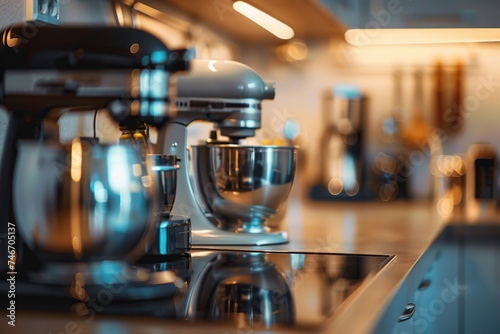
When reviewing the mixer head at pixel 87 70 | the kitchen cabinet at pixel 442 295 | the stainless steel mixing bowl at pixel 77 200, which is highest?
the mixer head at pixel 87 70

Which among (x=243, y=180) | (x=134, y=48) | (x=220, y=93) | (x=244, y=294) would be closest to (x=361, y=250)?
(x=243, y=180)

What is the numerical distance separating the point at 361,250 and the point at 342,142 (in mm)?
1653

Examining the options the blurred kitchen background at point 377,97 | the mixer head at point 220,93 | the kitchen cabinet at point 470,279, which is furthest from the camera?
the blurred kitchen background at point 377,97

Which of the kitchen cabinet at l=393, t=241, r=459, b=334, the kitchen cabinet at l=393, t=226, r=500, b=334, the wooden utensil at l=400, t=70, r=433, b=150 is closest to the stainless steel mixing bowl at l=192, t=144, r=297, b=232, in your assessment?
the kitchen cabinet at l=393, t=241, r=459, b=334

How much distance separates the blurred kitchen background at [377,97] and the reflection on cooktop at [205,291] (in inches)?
63.7

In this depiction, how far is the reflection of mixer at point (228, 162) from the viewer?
3.40 ft

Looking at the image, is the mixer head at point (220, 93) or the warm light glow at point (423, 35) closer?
the mixer head at point (220, 93)

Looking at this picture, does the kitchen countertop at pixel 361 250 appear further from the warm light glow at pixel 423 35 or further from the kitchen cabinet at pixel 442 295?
the warm light glow at pixel 423 35

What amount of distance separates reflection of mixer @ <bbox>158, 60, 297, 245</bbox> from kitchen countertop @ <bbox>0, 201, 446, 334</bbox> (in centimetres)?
8

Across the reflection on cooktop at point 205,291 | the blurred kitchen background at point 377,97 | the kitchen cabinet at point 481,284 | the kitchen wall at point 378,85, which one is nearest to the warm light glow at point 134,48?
the reflection on cooktop at point 205,291

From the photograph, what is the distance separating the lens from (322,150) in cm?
274

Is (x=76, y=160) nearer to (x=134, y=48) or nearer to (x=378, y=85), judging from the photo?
(x=134, y=48)

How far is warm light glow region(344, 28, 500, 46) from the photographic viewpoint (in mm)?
2449

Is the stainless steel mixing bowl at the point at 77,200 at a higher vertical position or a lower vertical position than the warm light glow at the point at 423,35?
lower
